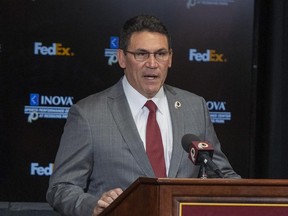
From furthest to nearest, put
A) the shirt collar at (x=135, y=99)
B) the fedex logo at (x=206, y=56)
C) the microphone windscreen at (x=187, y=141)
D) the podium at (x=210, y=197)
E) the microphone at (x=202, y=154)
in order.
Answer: the fedex logo at (x=206, y=56), the shirt collar at (x=135, y=99), the microphone windscreen at (x=187, y=141), the microphone at (x=202, y=154), the podium at (x=210, y=197)

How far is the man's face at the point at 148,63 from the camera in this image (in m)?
4.13

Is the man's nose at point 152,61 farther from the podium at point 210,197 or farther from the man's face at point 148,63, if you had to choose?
the podium at point 210,197

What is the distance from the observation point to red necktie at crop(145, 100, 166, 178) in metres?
4.09

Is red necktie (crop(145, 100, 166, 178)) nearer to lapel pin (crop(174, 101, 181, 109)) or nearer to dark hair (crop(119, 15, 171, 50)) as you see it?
lapel pin (crop(174, 101, 181, 109))

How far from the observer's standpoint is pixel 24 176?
598cm

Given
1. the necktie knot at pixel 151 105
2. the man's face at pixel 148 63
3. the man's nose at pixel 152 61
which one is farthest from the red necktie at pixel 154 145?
the man's nose at pixel 152 61

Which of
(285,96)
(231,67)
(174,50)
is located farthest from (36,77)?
(285,96)

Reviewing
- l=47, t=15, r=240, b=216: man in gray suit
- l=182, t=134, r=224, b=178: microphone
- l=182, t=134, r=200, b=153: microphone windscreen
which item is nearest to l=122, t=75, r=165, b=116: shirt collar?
l=47, t=15, r=240, b=216: man in gray suit

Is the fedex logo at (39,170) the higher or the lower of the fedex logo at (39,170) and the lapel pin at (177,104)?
the lower

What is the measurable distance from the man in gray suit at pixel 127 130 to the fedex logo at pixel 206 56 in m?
1.79

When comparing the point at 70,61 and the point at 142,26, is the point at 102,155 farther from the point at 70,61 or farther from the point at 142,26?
the point at 70,61

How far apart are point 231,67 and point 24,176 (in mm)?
1568

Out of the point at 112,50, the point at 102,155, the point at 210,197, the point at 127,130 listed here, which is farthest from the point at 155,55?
the point at 112,50

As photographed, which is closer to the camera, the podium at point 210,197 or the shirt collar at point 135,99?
the podium at point 210,197
